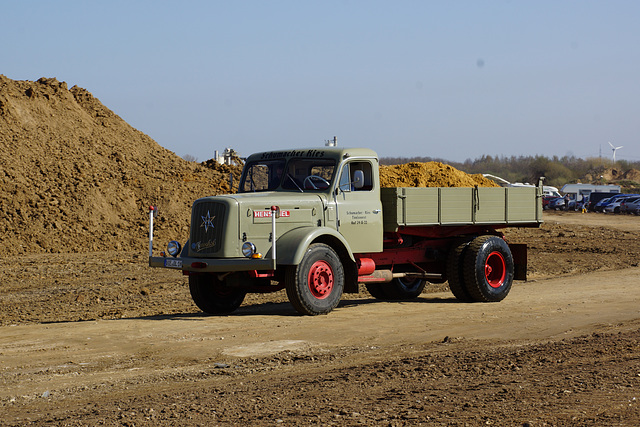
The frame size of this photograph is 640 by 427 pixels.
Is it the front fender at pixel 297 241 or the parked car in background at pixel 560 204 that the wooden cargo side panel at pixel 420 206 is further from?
the parked car in background at pixel 560 204

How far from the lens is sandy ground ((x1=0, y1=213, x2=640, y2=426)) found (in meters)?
6.84

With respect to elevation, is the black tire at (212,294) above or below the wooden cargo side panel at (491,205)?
below

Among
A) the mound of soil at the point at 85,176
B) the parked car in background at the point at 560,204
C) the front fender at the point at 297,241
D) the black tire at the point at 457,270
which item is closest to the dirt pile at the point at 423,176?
the mound of soil at the point at 85,176

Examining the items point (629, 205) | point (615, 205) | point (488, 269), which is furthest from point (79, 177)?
point (615, 205)

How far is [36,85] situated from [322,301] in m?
30.3

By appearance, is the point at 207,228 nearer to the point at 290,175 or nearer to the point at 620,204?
the point at 290,175

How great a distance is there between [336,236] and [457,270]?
324cm

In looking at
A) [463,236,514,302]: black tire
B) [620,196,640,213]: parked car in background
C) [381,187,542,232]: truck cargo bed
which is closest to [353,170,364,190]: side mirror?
[381,187,542,232]: truck cargo bed

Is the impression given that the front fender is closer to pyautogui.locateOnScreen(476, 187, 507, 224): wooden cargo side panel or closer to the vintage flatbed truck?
the vintage flatbed truck

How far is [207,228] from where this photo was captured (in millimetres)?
12867

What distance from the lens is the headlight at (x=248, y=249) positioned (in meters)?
12.4

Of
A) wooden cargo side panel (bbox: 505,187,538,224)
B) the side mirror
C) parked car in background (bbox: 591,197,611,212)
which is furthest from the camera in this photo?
parked car in background (bbox: 591,197,611,212)

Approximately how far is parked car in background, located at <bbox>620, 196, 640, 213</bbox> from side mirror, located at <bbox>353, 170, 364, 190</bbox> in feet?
162

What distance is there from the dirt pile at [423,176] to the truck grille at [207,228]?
2554 cm
